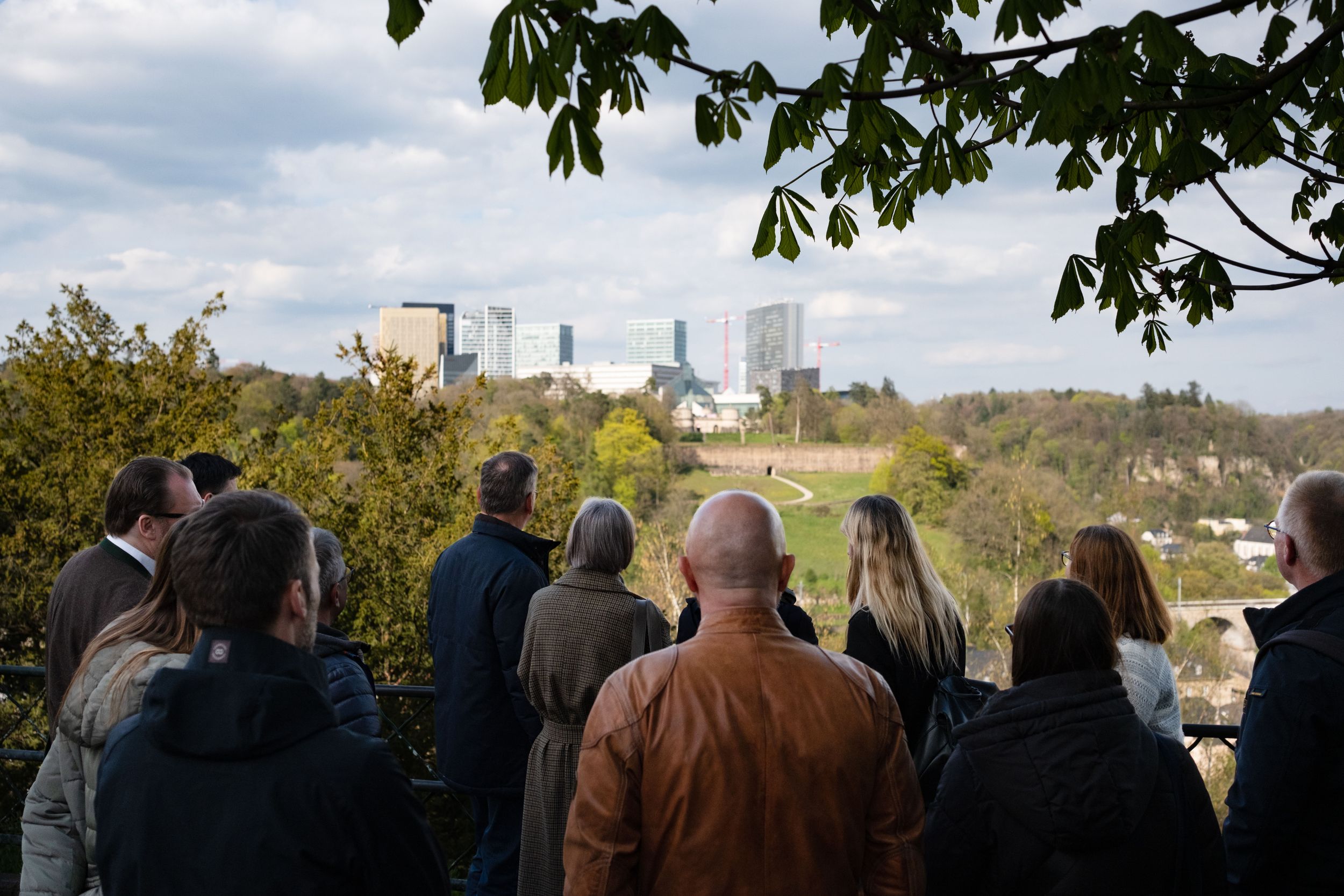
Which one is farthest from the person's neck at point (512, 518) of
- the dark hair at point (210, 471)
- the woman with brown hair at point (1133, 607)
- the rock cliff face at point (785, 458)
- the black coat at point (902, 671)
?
the rock cliff face at point (785, 458)

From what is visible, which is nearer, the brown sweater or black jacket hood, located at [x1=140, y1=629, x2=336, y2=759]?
black jacket hood, located at [x1=140, y1=629, x2=336, y2=759]

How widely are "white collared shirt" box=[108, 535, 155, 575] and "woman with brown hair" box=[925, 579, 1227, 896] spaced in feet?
7.43

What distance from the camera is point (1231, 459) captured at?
73750 mm

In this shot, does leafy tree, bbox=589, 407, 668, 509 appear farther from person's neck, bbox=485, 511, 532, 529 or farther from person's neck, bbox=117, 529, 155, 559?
person's neck, bbox=117, 529, 155, 559

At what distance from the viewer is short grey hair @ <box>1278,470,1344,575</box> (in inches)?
99.8

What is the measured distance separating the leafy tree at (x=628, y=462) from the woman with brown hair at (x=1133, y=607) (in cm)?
5993

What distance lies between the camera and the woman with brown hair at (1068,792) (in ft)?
6.51

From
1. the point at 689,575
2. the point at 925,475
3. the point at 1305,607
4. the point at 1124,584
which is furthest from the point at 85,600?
the point at 925,475

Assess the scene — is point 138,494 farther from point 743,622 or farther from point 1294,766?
point 1294,766

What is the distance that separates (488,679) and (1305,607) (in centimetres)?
254

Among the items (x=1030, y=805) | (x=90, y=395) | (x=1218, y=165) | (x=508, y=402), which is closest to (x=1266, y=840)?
(x=1030, y=805)

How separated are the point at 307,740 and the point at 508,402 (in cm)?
7276

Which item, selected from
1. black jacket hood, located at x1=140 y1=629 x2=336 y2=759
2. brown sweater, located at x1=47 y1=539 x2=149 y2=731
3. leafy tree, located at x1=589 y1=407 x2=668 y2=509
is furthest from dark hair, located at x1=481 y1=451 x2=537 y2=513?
leafy tree, located at x1=589 y1=407 x2=668 y2=509

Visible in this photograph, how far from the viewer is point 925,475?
6900 cm
